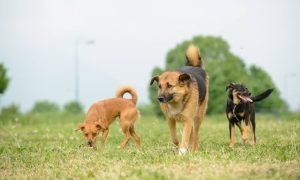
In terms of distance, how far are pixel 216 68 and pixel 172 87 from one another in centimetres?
4015

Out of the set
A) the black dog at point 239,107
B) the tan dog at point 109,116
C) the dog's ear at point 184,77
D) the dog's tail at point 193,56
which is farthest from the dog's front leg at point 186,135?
the black dog at point 239,107

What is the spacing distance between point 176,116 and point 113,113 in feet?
8.82

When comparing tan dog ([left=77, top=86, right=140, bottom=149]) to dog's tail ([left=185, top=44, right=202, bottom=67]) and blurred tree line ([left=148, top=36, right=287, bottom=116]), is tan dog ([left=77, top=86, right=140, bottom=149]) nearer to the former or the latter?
dog's tail ([left=185, top=44, right=202, bottom=67])

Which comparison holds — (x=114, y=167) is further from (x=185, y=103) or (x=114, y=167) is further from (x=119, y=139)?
(x=119, y=139)

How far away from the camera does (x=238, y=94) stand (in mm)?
13820

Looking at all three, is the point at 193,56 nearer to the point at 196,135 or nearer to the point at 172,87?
the point at 196,135

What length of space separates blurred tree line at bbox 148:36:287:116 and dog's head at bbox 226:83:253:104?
3185cm

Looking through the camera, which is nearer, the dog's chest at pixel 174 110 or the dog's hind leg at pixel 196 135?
the dog's chest at pixel 174 110

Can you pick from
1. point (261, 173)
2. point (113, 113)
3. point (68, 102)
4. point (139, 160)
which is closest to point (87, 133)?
point (113, 113)

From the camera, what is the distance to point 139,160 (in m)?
9.24

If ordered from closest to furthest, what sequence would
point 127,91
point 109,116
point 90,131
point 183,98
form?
1. point 183,98
2. point 90,131
3. point 109,116
4. point 127,91

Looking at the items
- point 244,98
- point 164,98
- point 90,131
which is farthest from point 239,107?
point 164,98

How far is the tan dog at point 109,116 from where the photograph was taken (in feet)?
41.4

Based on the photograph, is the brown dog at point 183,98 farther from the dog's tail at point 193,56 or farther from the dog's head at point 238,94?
the dog's head at point 238,94
